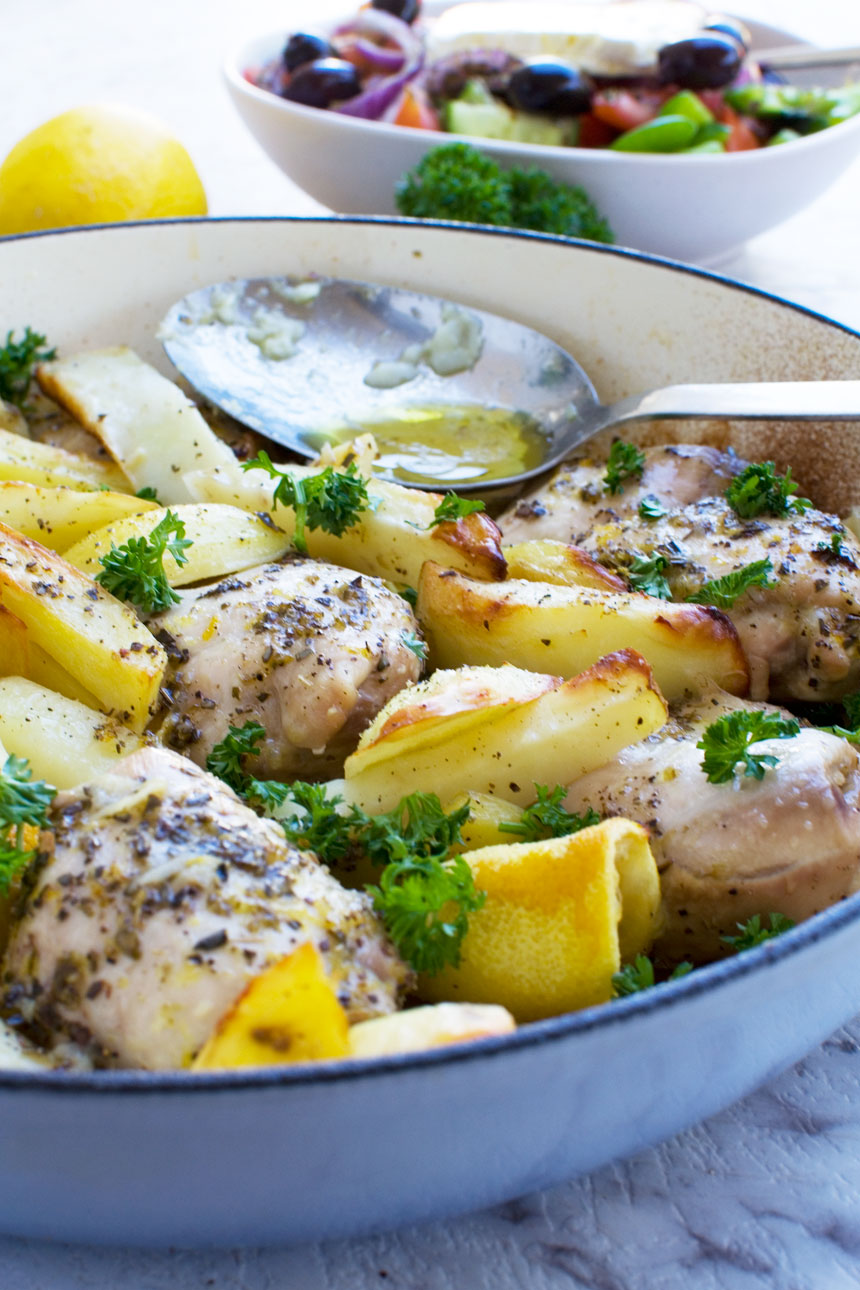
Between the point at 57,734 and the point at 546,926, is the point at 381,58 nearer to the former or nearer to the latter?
the point at 57,734

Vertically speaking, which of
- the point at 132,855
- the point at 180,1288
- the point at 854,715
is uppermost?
the point at 132,855

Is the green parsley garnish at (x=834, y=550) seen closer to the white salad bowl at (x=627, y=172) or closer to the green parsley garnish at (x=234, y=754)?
the green parsley garnish at (x=234, y=754)

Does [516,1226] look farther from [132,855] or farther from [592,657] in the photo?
[592,657]

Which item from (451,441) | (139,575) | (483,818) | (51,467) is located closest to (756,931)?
(483,818)

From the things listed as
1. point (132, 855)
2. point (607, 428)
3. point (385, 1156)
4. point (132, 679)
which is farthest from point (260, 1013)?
point (607, 428)

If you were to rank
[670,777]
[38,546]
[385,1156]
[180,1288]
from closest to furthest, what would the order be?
[385,1156] → [180,1288] → [670,777] → [38,546]

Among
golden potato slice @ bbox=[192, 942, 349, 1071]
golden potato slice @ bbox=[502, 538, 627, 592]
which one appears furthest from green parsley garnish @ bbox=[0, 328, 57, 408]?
golden potato slice @ bbox=[192, 942, 349, 1071]
